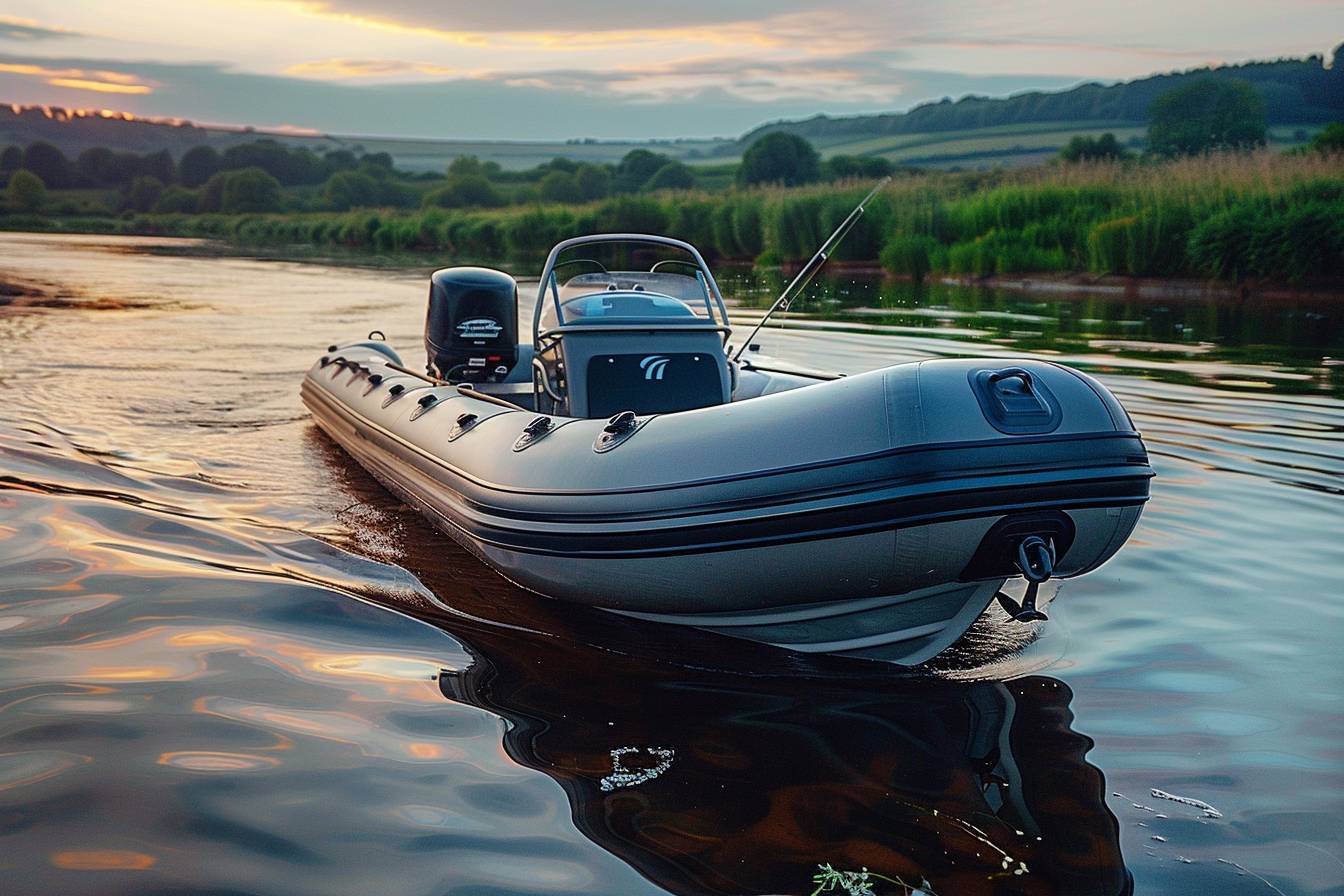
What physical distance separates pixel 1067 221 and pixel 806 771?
1613 cm

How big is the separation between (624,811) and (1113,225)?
15608 mm

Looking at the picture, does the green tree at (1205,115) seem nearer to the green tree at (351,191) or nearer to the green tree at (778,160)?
the green tree at (778,160)

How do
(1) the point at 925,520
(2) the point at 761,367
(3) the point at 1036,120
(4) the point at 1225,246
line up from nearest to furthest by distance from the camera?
(1) the point at 925,520 < (2) the point at 761,367 < (4) the point at 1225,246 < (3) the point at 1036,120

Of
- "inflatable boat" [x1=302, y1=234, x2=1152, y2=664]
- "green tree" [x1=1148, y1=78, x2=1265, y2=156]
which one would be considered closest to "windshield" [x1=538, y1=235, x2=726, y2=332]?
"inflatable boat" [x1=302, y1=234, x2=1152, y2=664]

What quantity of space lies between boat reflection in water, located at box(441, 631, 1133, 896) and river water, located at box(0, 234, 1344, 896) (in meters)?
0.01

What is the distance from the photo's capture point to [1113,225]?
16453mm

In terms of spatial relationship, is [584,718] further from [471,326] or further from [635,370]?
[471,326]

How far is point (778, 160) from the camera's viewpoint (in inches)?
1918

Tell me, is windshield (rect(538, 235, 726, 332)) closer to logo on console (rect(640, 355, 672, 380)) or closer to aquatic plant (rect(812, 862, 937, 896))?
logo on console (rect(640, 355, 672, 380))

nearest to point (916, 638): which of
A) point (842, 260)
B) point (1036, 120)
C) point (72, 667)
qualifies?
point (72, 667)

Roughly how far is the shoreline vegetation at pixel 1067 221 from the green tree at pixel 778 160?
22.6 m

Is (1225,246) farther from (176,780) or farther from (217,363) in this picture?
(176,780)

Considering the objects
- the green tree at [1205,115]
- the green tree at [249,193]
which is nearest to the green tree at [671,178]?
the green tree at [249,193]

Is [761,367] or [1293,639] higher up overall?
[761,367]
